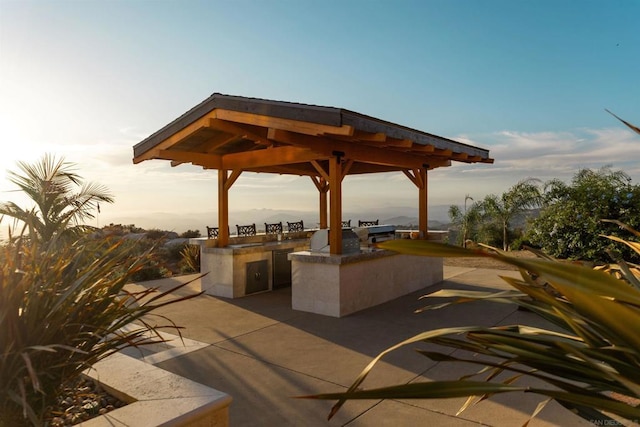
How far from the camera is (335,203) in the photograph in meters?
7.20

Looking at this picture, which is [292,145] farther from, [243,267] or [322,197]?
[322,197]

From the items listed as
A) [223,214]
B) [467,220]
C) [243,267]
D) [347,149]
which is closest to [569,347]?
A: [347,149]

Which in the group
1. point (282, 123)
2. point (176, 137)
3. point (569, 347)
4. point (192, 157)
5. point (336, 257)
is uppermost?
point (176, 137)

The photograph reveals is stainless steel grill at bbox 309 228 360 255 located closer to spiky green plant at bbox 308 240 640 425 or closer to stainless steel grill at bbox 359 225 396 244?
stainless steel grill at bbox 359 225 396 244

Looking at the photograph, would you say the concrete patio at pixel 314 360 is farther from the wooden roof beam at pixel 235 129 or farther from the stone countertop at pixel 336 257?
the wooden roof beam at pixel 235 129

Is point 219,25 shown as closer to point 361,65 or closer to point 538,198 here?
point 361,65

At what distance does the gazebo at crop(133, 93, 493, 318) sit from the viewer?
626 centimetres

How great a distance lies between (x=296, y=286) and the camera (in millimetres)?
7398

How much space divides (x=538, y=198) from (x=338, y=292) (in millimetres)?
11448

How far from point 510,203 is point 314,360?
14.3m

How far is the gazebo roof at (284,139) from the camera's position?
6.17m

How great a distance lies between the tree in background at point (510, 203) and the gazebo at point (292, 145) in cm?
645

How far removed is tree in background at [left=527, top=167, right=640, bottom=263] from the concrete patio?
18.7ft

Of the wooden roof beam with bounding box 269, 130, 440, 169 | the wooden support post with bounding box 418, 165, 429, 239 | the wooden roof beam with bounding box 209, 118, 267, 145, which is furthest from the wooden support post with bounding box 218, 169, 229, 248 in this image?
the wooden support post with bounding box 418, 165, 429, 239
